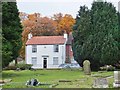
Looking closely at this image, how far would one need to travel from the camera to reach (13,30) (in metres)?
31.3

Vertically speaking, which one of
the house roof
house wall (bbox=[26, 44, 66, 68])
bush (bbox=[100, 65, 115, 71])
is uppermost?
the house roof

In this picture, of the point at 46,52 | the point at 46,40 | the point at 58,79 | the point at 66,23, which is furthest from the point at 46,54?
the point at 58,79

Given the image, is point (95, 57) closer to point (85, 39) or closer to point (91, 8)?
point (85, 39)

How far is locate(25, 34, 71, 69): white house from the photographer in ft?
185

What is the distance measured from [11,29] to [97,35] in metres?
11.2

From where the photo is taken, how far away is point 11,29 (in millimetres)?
31109

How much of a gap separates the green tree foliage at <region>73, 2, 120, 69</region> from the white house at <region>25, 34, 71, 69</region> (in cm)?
1582

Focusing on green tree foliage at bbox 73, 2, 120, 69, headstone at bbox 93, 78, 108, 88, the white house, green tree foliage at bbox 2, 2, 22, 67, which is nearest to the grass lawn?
headstone at bbox 93, 78, 108, 88

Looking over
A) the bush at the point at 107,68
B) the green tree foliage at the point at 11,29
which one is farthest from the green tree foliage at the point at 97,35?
the green tree foliage at the point at 11,29

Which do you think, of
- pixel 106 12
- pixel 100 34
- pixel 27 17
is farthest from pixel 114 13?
pixel 27 17

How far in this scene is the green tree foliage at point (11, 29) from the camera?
30.0 m

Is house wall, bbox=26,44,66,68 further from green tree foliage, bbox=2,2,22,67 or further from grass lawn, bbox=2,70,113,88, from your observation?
grass lawn, bbox=2,70,113,88

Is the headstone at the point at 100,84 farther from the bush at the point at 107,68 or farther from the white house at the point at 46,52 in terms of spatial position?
the white house at the point at 46,52

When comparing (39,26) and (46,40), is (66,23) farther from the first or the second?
(46,40)
